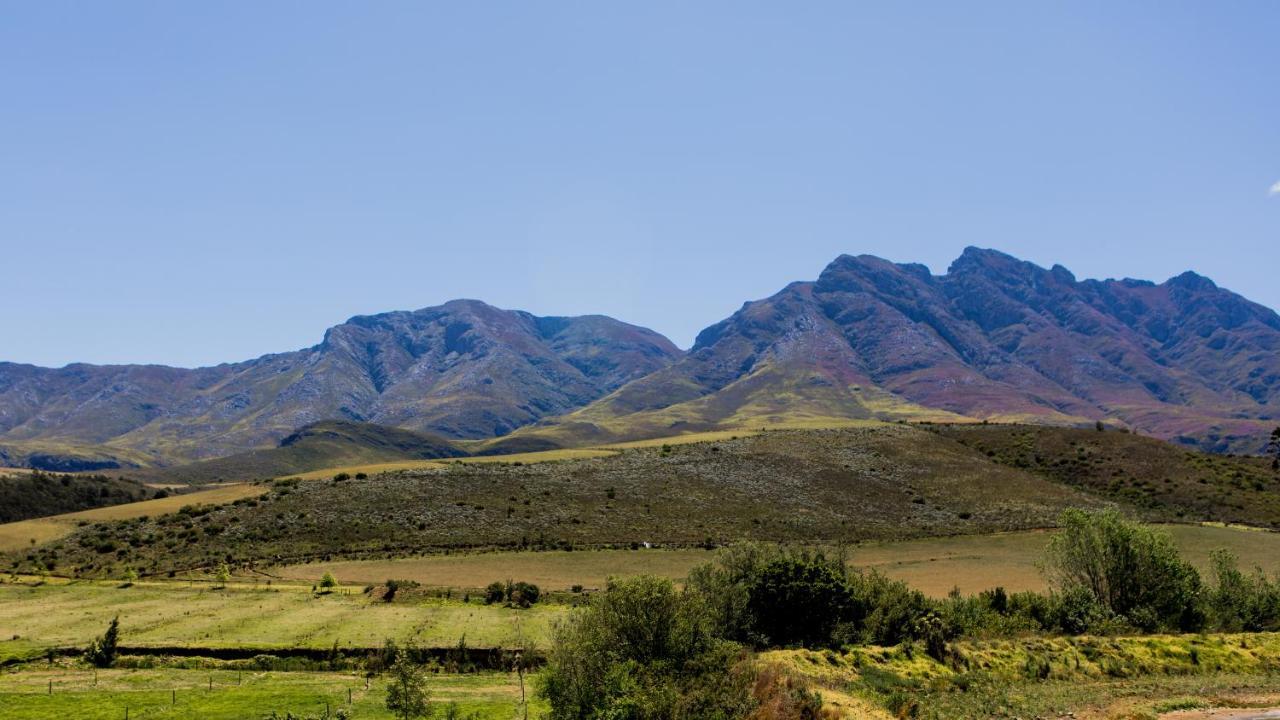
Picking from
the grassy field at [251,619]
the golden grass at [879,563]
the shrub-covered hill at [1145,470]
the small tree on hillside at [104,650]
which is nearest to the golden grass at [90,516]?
the grassy field at [251,619]

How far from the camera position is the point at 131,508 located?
371 feet

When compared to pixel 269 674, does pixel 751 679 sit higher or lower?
higher

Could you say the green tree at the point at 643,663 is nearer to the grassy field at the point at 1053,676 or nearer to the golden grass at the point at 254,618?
the grassy field at the point at 1053,676

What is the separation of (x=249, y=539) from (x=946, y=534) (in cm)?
8272

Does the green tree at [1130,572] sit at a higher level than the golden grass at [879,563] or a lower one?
higher

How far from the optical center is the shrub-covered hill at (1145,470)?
110438 mm

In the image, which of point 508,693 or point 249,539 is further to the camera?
point 249,539

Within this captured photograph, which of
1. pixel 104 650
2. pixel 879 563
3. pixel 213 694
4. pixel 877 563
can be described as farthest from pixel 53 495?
pixel 879 563

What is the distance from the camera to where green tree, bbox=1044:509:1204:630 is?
149 feet

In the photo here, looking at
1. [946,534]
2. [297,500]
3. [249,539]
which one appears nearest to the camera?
[249,539]

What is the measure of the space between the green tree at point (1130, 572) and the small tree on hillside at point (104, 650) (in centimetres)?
5383

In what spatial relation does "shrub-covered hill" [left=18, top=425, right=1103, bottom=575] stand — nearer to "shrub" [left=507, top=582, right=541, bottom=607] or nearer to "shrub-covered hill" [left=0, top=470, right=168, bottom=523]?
"shrub" [left=507, top=582, right=541, bottom=607]

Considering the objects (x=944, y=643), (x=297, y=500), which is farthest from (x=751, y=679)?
(x=297, y=500)

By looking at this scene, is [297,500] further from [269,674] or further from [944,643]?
[944,643]
